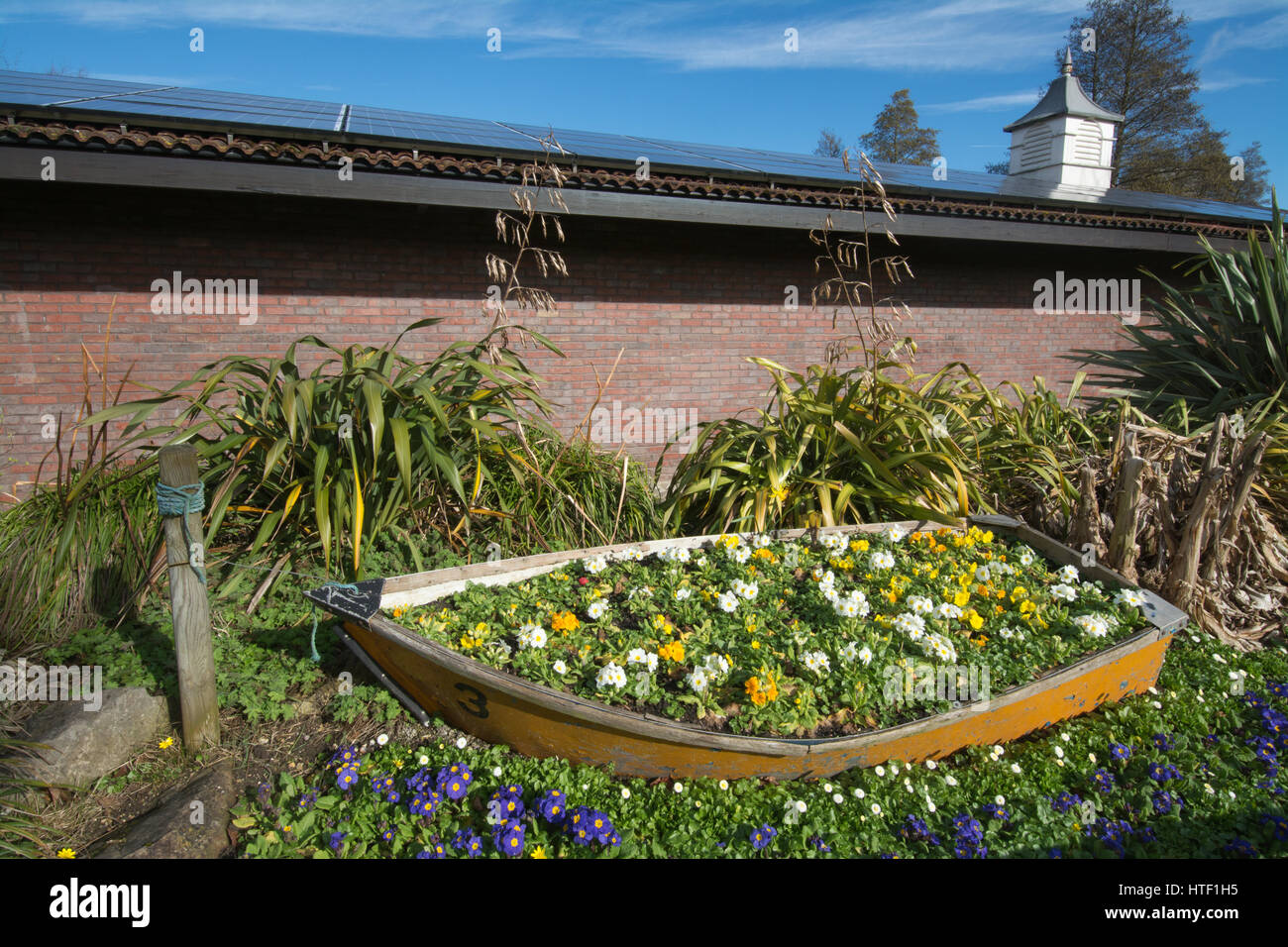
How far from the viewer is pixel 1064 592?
3604 mm

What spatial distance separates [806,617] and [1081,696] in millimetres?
1211

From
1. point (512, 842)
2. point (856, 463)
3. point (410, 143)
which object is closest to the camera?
point (512, 842)

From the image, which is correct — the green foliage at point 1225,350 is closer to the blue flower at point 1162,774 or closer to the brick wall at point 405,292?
the brick wall at point 405,292

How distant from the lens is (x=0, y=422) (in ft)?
18.4

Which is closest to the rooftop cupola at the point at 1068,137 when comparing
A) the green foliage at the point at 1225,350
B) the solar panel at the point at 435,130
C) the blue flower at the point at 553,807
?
the green foliage at the point at 1225,350

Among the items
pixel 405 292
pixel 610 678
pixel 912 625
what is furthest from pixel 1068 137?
pixel 610 678

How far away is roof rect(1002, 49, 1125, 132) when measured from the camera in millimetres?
13584

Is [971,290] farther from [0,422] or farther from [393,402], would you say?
[0,422]

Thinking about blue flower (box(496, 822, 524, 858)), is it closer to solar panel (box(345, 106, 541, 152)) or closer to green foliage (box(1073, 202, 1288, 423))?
solar panel (box(345, 106, 541, 152))

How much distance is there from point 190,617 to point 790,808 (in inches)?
91.4

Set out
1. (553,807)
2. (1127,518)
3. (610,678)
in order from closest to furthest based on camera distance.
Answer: (553,807), (610,678), (1127,518)

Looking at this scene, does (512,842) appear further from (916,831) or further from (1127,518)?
(1127,518)

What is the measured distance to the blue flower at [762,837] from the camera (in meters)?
2.41
